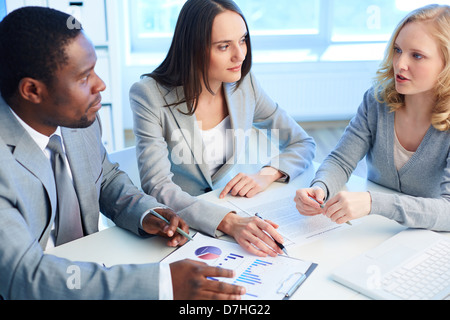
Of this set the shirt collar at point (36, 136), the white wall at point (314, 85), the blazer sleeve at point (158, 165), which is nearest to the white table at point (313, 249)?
the blazer sleeve at point (158, 165)

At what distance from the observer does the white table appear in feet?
3.52

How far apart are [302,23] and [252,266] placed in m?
3.72

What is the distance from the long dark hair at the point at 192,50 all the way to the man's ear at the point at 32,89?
636mm

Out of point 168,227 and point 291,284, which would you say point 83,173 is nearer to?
point 168,227

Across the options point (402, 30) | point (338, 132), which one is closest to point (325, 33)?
point (338, 132)

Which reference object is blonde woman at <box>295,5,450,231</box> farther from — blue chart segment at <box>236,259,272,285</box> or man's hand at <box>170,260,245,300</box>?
man's hand at <box>170,260,245,300</box>

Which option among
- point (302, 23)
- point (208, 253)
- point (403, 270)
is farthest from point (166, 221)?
point (302, 23)

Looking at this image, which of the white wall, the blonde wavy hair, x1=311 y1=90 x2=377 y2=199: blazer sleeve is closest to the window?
the white wall

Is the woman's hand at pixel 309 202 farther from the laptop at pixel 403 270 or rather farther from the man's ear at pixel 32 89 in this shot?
the man's ear at pixel 32 89

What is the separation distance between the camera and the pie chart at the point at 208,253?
118cm

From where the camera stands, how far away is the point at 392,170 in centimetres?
161

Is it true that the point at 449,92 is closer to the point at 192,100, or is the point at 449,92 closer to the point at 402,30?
the point at 402,30

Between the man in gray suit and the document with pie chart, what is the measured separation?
0.19 feet

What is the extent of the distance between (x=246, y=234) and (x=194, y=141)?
1.93 feet
